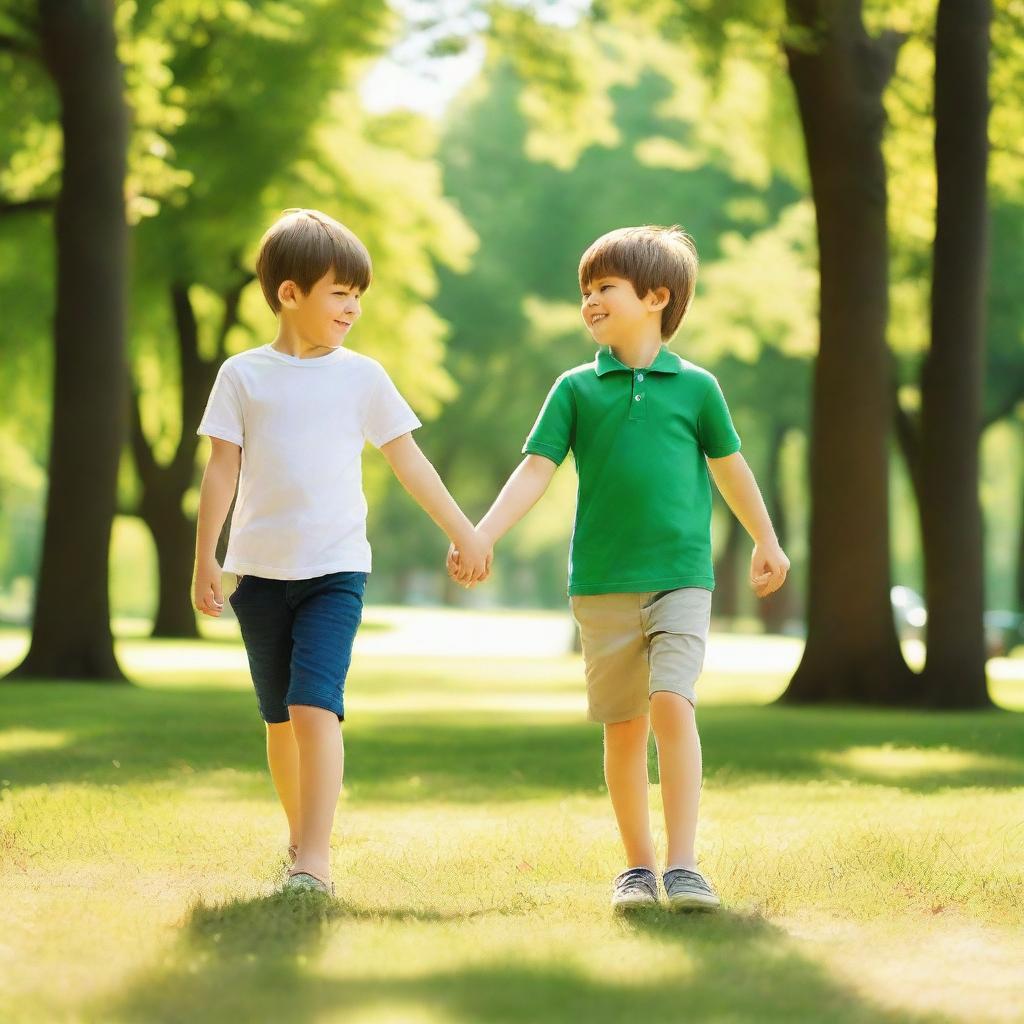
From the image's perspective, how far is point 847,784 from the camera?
8570 mm

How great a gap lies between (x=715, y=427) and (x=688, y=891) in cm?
136

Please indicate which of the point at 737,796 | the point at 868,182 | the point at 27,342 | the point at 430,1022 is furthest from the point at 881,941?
the point at 27,342

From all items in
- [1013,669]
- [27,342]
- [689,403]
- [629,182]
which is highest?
[629,182]

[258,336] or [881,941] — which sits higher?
[258,336]

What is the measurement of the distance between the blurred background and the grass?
618 centimetres

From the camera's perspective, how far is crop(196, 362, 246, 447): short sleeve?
17.5 ft

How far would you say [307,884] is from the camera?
16.6 ft

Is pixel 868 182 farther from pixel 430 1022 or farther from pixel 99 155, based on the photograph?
pixel 430 1022

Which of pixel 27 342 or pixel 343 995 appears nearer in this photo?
pixel 343 995

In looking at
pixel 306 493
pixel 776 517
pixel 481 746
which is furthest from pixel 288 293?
pixel 776 517

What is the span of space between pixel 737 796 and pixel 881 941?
348 centimetres

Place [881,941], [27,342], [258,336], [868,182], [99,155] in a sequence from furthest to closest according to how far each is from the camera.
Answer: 1. [258,336]
2. [27,342]
3. [99,155]
4. [868,182]
5. [881,941]

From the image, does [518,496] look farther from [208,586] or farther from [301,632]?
[208,586]

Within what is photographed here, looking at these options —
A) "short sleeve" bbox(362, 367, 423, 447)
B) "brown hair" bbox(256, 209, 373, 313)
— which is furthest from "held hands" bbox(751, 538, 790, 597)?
"brown hair" bbox(256, 209, 373, 313)
